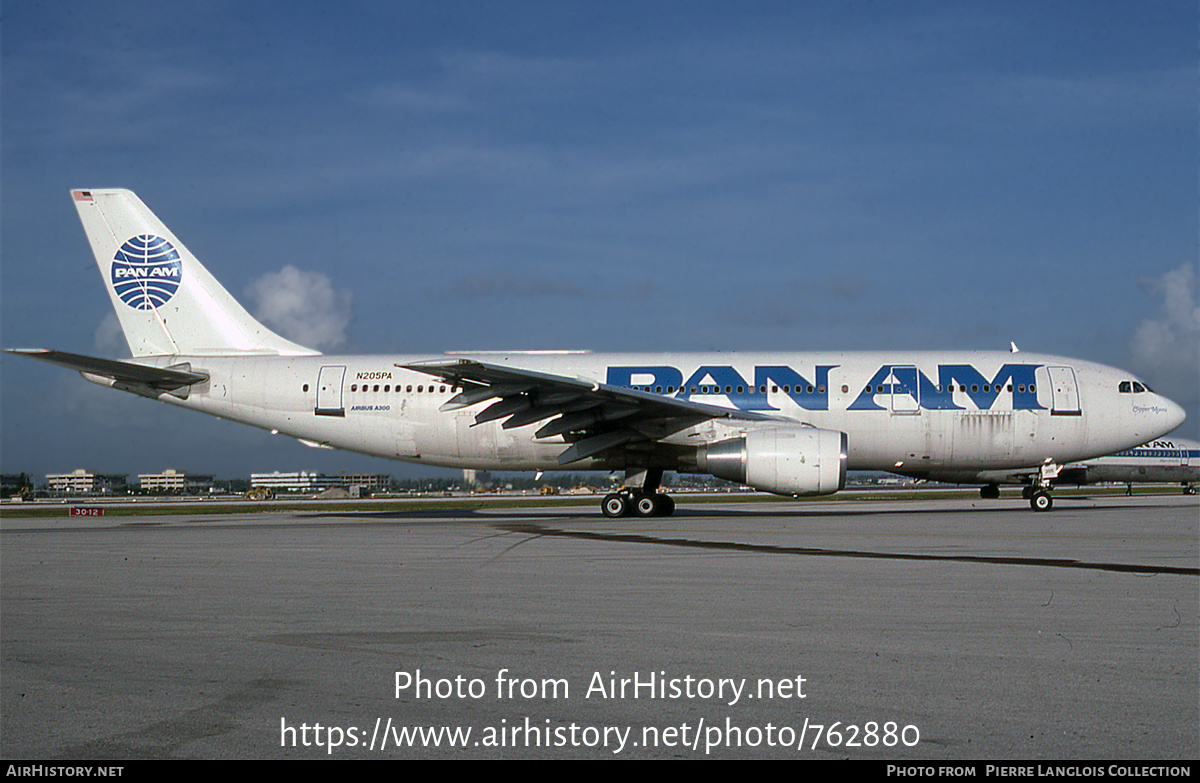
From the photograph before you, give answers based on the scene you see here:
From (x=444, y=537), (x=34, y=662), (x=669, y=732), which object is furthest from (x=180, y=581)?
(x=669, y=732)

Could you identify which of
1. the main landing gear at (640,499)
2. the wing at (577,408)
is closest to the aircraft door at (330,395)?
the wing at (577,408)

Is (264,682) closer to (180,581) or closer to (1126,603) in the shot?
(180,581)

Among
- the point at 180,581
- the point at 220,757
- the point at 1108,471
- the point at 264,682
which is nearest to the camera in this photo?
the point at 220,757

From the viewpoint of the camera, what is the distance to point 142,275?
80.3ft

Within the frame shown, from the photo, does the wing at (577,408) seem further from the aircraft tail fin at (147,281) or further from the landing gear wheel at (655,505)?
the aircraft tail fin at (147,281)

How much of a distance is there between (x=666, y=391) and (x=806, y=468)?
4.54 metres

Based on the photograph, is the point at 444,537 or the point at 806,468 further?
the point at 806,468

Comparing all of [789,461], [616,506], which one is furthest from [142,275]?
[789,461]

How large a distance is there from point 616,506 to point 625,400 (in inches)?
132

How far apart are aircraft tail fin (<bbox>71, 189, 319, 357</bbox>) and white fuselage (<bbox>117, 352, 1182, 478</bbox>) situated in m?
0.94

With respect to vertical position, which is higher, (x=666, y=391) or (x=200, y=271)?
(x=200, y=271)

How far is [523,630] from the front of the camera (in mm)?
6699

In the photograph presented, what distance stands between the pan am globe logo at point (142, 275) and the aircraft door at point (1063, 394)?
22.7 meters

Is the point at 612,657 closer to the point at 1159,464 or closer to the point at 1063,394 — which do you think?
the point at 1063,394
